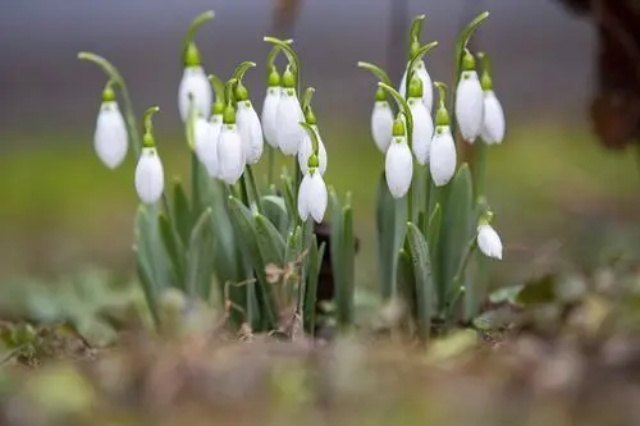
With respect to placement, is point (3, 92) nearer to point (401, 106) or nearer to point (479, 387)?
point (401, 106)

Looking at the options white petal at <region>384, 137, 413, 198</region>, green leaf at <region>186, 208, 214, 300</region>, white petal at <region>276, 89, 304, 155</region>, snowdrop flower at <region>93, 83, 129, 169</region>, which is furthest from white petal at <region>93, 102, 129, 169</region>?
white petal at <region>384, 137, 413, 198</region>

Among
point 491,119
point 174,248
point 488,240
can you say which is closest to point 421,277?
point 488,240

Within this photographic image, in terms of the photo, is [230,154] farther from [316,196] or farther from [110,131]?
[110,131]

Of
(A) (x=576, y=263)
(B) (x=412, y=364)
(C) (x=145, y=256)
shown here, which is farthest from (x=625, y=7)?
(B) (x=412, y=364)

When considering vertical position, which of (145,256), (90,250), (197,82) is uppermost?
(197,82)

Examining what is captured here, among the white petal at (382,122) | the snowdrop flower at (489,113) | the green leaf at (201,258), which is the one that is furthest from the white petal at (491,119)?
the green leaf at (201,258)

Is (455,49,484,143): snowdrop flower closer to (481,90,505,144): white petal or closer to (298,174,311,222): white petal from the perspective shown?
(481,90,505,144): white petal

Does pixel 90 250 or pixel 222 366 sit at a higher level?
pixel 222 366
